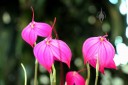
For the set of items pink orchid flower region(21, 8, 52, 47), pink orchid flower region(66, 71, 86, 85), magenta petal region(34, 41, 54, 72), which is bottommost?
pink orchid flower region(66, 71, 86, 85)

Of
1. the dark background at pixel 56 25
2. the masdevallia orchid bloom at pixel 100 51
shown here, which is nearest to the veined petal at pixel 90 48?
the masdevallia orchid bloom at pixel 100 51

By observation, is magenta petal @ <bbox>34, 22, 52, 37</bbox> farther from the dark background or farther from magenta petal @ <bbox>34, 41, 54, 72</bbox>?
the dark background

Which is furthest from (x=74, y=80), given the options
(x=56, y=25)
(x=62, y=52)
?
(x=56, y=25)

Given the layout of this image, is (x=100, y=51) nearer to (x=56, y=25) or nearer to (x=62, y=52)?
(x=62, y=52)

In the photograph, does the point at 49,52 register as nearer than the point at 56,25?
Yes

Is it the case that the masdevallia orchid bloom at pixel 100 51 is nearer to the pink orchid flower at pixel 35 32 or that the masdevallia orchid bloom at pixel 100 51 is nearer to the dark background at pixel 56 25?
the pink orchid flower at pixel 35 32

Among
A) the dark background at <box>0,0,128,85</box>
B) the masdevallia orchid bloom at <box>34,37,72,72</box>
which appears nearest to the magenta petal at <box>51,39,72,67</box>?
the masdevallia orchid bloom at <box>34,37,72,72</box>

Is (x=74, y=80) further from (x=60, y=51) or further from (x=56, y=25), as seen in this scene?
(x=56, y=25)
